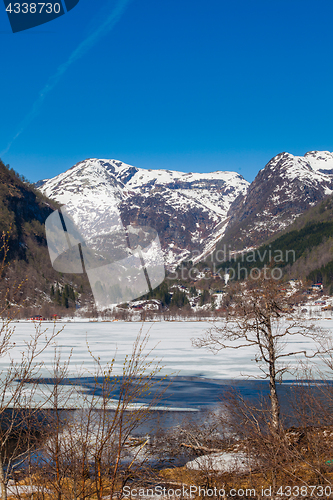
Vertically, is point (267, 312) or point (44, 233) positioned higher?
point (44, 233)

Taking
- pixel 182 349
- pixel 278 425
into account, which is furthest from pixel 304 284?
pixel 182 349

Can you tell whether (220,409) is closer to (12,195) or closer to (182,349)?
(182,349)

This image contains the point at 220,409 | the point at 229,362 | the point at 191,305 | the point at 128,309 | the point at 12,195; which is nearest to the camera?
the point at 220,409

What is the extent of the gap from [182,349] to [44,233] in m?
149

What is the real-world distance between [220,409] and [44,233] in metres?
174

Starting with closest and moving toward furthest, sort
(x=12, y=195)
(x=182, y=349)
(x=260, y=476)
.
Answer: (x=260, y=476) → (x=182, y=349) → (x=12, y=195)

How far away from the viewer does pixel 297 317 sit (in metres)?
13.4

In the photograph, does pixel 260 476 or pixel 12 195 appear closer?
pixel 260 476

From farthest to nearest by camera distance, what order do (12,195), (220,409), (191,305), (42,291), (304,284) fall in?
(191,305) → (12,195) → (42,291) → (220,409) → (304,284)

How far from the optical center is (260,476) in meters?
11.2

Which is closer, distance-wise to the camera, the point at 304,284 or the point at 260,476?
the point at 260,476

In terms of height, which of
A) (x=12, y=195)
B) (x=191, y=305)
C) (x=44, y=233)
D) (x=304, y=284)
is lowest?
(x=191, y=305)

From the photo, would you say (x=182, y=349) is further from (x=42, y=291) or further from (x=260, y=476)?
(x=42, y=291)

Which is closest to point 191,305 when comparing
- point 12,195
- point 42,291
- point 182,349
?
point 42,291
